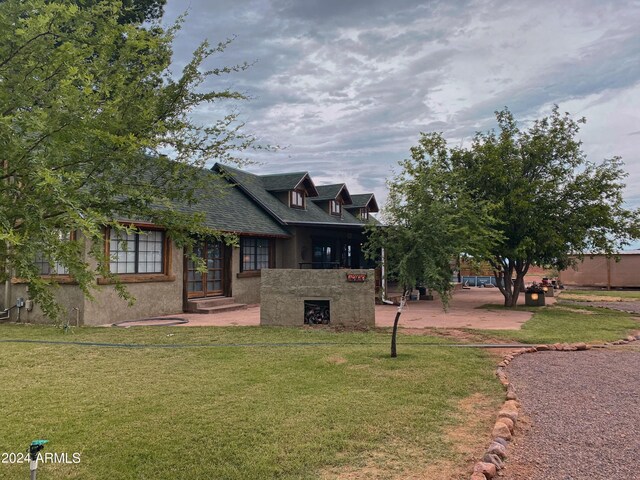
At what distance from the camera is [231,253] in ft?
55.9

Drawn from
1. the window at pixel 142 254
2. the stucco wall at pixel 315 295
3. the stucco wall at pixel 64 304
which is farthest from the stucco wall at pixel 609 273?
the stucco wall at pixel 64 304

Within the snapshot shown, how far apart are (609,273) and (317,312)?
24754 millimetres

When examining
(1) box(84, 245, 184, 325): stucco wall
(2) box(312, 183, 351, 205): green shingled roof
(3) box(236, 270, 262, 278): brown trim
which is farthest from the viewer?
(2) box(312, 183, 351, 205): green shingled roof

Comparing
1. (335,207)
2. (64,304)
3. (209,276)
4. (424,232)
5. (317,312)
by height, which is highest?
(335,207)

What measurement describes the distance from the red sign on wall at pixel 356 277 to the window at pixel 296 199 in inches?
451

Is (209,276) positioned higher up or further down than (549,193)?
further down

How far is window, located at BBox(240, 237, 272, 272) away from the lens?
17.8 m

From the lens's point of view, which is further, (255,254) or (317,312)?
(255,254)

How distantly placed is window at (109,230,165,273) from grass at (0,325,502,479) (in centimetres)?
447

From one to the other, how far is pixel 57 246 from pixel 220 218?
1421cm

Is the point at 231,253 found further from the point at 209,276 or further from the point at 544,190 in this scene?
the point at 544,190

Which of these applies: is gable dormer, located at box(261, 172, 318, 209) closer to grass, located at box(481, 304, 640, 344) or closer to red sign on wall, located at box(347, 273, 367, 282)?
red sign on wall, located at box(347, 273, 367, 282)

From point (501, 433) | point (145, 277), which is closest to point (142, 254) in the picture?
point (145, 277)

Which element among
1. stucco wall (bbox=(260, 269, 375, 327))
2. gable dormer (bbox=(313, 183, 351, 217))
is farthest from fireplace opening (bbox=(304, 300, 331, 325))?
gable dormer (bbox=(313, 183, 351, 217))
